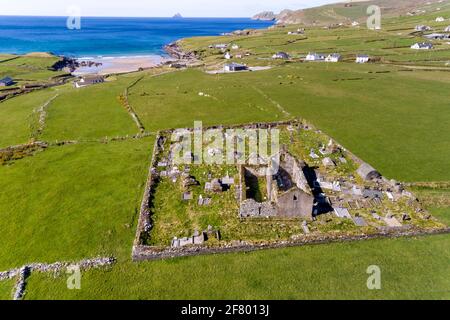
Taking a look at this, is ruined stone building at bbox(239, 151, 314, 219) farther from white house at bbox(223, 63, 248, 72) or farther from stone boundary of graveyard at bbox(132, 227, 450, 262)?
white house at bbox(223, 63, 248, 72)

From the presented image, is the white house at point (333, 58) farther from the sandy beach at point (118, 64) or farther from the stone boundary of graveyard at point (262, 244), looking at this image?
the stone boundary of graveyard at point (262, 244)

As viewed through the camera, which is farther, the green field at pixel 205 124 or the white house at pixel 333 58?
the white house at pixel 333 58

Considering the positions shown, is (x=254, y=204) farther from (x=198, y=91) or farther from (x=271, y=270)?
(x=198, y=91)

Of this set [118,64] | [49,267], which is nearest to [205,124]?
[49,267]

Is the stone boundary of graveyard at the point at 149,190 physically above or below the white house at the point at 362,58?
below

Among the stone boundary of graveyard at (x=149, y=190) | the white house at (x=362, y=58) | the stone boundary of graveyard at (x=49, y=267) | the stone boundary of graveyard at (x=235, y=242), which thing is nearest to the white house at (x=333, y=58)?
the white house at (x=362, y=58)

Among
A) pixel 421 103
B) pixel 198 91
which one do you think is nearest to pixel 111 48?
pixel 198 91

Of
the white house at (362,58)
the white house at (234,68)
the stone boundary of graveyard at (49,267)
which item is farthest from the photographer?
the white house at (362,58)
